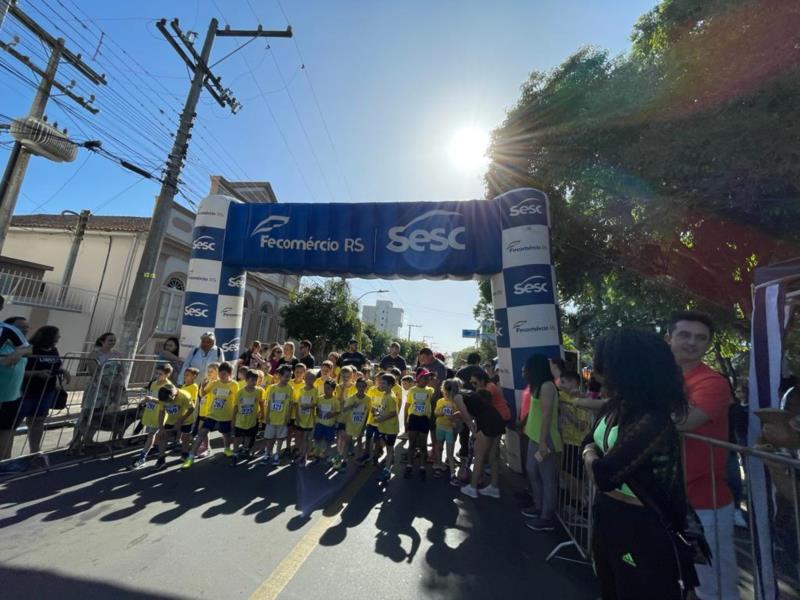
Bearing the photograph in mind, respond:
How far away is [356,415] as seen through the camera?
18.1 feet

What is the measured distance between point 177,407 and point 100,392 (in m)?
1.25

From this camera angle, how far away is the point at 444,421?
5.56 m

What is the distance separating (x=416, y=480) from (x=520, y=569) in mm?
2253

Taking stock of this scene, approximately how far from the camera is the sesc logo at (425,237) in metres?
7.10

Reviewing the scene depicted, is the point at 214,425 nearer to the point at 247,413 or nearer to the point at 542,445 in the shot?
the point at 247,413

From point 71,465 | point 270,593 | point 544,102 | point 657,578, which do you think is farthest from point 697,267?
point 71,465

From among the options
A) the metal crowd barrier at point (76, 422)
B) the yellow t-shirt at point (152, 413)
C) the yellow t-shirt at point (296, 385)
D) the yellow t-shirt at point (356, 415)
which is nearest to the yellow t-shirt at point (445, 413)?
the yellow t-shirt at point (356, 415)

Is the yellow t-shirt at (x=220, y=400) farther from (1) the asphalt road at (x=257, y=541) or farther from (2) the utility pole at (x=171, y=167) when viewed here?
(2) the utility pole at (x=171, y=167)

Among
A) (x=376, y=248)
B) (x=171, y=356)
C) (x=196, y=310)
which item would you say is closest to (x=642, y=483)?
(x=376, y=248)

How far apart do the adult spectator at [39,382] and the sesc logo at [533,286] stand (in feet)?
21.9

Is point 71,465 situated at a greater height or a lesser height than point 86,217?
lesser

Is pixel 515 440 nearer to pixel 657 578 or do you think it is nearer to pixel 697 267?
pixel 657 578

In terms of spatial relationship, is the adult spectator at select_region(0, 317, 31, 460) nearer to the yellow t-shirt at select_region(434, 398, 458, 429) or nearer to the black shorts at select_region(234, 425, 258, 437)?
the black shorts at select_region(234, 425, 258, 437)

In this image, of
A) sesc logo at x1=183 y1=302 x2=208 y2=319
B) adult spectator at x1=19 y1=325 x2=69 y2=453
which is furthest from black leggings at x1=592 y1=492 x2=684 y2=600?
sesc logo at x1=183 y1=302 x2=208 y2=319
